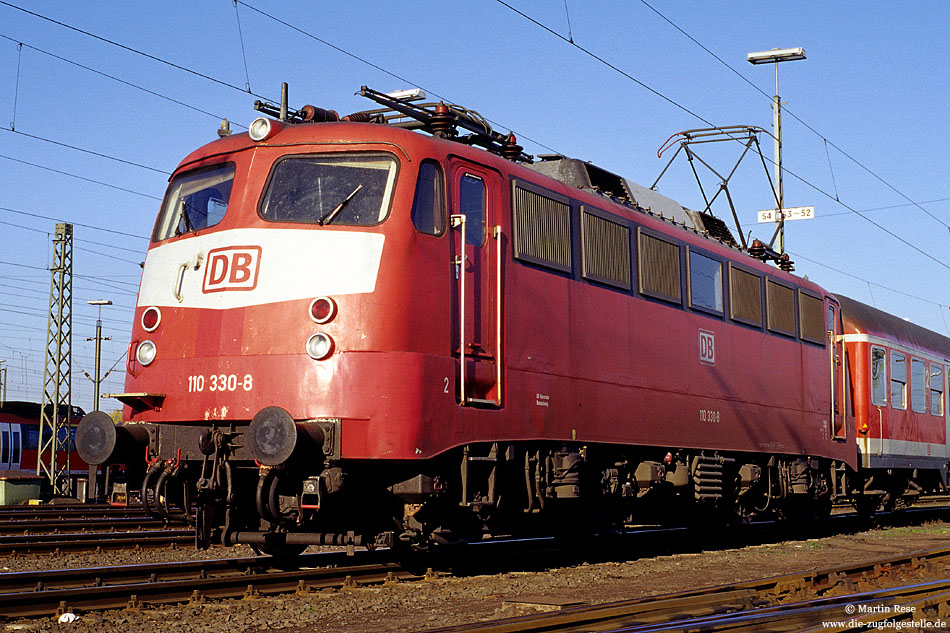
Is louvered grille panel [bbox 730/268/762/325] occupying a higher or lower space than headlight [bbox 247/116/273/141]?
lower

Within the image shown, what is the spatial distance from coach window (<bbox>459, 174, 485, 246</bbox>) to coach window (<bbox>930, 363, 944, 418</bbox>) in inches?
604

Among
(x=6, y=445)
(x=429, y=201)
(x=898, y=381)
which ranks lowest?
(x=6, y=445)

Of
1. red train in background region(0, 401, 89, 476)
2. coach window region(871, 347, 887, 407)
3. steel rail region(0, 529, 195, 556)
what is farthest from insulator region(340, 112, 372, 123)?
red train in background region(0, 401, 89, 476)

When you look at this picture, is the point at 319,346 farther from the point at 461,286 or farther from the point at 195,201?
the point at 195,201

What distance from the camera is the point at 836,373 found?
17.9 metres

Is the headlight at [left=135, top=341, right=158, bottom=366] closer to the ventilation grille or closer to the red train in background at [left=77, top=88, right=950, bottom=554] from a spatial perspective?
the red train in background at [left=77, top=88, right=950, bottom=554]

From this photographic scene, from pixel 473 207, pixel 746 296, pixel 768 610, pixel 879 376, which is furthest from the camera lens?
pixel 879 376

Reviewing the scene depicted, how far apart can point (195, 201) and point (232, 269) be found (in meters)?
1.12

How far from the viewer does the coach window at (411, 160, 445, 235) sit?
918cm

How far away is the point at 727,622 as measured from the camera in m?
6.96

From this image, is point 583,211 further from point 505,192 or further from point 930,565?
point 930,565

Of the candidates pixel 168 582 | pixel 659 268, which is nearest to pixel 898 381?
pixel 659 268

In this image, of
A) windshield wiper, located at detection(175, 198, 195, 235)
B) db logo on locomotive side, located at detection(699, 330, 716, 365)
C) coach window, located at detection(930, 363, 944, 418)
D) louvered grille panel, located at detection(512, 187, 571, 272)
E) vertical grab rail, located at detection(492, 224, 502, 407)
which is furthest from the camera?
coach window, located at detection(930, 363, 944, 418)

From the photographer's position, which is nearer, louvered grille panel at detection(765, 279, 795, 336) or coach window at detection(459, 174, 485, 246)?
coach window at detection(459, 174, 485, 246)
